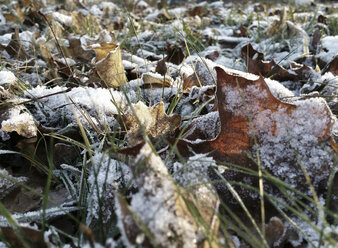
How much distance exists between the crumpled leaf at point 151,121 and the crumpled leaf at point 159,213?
0.25m

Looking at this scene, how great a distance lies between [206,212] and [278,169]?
0.27 meters

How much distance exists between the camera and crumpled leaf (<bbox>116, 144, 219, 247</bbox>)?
576 millimetres

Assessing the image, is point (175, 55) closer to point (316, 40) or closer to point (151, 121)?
point (316, 40)

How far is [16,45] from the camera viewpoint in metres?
2.05

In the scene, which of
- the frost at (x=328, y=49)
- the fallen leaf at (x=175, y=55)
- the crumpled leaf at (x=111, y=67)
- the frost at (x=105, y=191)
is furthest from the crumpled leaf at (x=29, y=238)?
the frost at (x=328, y=49)

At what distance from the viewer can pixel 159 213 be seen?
1.94ft

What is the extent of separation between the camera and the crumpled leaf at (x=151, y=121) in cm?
90

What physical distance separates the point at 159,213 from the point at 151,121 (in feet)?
1.30

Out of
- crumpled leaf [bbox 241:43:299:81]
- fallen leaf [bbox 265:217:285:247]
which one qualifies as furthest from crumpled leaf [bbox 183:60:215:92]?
fallen leaf [bbox 265:217:285:247]

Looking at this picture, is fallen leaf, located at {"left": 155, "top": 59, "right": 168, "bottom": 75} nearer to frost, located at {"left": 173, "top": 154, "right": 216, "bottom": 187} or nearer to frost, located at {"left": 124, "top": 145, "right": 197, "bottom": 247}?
frost, located at {"left": 173, "top": 154, "right": 216, "bottom": 187}

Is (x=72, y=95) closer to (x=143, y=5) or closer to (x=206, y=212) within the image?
(x=206, y=212)

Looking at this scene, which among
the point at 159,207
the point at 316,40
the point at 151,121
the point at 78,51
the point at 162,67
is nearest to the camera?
the point at 159,207

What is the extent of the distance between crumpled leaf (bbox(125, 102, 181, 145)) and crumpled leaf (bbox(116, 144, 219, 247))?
25 cm

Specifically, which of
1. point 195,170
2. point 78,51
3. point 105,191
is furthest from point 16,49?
point 195,170
